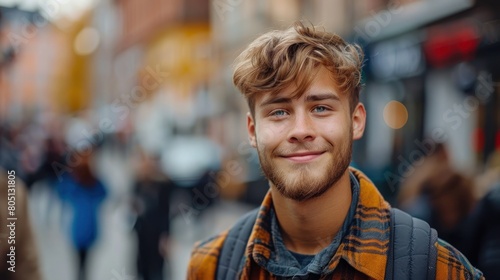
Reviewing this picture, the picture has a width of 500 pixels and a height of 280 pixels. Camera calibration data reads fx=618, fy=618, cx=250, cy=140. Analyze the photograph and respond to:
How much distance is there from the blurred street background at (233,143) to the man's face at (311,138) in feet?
1.02

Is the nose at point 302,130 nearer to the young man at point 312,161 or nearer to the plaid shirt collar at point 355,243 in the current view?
the young man at point 312,161

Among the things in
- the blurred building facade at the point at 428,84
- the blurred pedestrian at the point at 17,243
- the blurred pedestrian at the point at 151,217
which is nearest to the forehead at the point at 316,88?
the blurred pedestrian at the point at 17,243

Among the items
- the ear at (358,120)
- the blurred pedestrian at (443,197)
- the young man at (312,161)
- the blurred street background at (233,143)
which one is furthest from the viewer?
the blurred street background at (233,143)

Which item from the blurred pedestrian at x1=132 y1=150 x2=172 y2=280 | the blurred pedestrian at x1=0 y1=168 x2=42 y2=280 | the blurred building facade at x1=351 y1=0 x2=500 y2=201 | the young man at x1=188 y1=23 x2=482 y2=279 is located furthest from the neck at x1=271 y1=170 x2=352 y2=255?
the blurred building facade at x1=351 y1=0 x2=500 y2=201

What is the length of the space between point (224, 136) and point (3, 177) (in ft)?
62.0

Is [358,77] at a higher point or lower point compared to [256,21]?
lower

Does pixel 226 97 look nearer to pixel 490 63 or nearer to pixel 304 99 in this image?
pixel 490 63

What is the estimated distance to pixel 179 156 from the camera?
1589 centimetres

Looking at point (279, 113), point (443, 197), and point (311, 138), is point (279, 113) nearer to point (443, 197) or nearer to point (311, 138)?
point (311, 138)

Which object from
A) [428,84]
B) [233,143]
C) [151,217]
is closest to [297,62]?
[151,217]

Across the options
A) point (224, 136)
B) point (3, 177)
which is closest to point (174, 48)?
point (224, 136)

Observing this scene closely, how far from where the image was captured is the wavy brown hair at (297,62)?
5.68 ft

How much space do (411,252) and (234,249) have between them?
21.9 inches

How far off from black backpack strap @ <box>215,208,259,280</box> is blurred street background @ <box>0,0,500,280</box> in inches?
20.0
